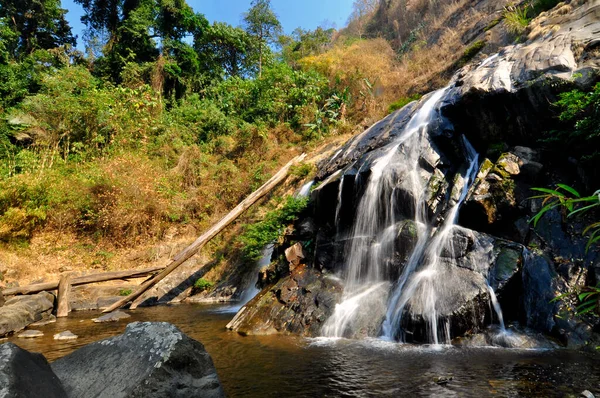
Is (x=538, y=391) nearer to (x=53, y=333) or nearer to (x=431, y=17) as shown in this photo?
(x=53, y=333)

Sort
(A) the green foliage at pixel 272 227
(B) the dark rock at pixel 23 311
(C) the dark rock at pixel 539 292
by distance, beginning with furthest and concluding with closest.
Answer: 1. (A) the green foliage at pixel 272 227
2. (B) the dark rock at pixel 23 311
3. (C) the dark rock at pixel 539 292

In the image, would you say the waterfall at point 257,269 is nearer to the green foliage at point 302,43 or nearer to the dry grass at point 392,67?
the dry grass at point 392,67

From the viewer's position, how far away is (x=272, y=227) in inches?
428

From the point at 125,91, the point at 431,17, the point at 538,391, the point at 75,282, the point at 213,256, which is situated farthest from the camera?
the point at 431,17

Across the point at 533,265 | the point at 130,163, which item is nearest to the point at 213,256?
the point at 130,163

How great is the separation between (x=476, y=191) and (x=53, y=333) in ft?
32.2

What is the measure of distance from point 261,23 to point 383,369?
29864 mm

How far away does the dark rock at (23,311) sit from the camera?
8078mm

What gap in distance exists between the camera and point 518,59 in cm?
909

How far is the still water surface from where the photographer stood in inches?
157

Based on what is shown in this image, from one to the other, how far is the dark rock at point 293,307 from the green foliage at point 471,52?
44.4 ft

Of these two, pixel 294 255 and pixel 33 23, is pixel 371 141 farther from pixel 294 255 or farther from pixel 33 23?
pixel 33 23

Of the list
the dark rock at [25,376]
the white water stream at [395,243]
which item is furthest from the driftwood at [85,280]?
the dark rock at [25,376]

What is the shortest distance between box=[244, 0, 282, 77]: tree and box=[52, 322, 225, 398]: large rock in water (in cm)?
2779
